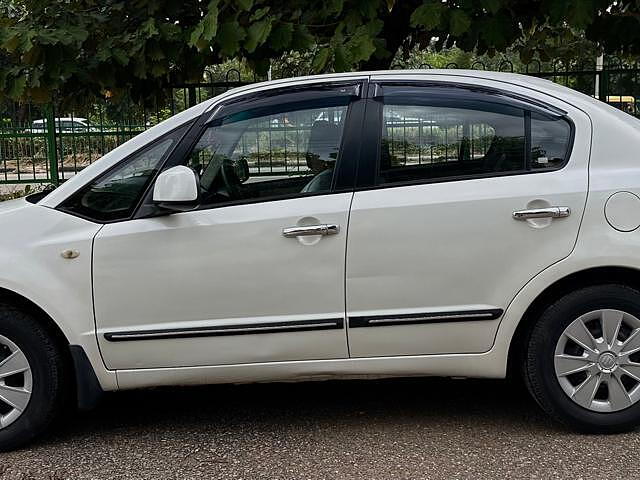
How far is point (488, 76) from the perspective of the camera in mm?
3807

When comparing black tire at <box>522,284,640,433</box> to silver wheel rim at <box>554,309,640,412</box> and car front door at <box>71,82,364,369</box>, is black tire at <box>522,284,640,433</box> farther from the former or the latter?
car front door at <box>71,82,364,369</box>

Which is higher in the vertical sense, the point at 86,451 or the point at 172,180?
the point at 172,180

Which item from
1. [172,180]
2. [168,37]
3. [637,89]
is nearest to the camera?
[172,180]

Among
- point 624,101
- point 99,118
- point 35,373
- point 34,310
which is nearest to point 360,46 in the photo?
point 34,310

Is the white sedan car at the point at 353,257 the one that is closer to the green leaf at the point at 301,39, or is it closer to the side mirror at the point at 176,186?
the side mirror at the point at 176,186

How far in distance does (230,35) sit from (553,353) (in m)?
3.25

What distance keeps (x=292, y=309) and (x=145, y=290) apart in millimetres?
668

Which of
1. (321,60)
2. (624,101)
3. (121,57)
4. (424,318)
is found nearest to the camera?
(424,318)

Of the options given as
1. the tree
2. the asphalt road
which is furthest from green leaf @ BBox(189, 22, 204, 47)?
the asphalt road

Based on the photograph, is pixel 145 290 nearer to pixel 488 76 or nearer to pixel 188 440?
pixel 188 440

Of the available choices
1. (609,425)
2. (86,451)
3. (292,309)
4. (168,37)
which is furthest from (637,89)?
(86,451)

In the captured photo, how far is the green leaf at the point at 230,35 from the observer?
18.2 ft

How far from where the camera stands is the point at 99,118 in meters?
9.32

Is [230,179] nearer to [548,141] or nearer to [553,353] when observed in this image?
[548,141]
